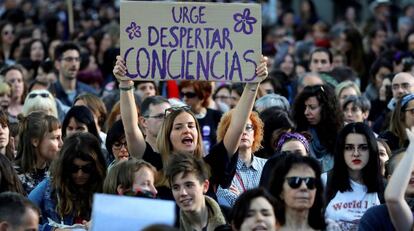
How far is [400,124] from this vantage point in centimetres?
1227

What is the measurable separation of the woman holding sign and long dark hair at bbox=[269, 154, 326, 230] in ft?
2.97

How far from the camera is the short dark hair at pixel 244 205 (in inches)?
333

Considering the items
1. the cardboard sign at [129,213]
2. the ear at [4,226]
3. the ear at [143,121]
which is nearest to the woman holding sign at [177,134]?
the ear at [143,121]

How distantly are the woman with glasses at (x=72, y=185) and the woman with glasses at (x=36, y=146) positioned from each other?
33.6 inches

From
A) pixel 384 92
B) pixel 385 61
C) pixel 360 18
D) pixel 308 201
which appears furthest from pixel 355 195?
pixel 360 18

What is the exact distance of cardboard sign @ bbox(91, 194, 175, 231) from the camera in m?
7.62

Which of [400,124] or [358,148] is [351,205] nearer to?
[358,148]

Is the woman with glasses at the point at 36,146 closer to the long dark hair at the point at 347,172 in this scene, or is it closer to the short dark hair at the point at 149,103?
the short dark hair at the point at 149,103

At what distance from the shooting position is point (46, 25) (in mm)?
24047

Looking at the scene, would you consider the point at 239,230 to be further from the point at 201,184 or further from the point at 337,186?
the point at 337,186

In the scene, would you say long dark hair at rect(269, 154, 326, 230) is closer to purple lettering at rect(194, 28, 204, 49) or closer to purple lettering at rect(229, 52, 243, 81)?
purple lettering at rect(229, 52, 243, 81)

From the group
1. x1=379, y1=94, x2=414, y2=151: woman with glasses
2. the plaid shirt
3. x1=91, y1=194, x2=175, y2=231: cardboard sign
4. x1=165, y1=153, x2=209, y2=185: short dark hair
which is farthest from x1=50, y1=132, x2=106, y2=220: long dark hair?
x1=379, y1=94, x2=414, y2=151: woman with glasses

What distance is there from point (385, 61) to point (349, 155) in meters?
6.62

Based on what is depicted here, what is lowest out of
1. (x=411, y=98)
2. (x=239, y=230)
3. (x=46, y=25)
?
(x=239, y=230)
